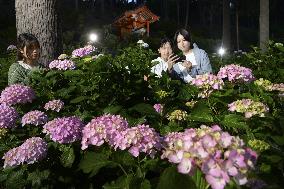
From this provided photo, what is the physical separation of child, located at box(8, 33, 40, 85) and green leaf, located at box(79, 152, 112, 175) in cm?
208

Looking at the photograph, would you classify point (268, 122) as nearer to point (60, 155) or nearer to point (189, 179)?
point (189, 179)

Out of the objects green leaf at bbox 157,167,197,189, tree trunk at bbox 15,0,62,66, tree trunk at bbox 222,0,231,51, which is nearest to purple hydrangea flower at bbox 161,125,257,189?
green leaf at bbox 157,167,197,189

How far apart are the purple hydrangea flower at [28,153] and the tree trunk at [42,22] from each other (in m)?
3.25

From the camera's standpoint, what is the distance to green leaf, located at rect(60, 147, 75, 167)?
2.71 metres

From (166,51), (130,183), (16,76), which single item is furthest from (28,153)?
(166,51)

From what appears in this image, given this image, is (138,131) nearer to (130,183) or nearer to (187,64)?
(130,183)

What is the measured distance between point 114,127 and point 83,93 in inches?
46.6

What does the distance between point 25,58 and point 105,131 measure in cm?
253

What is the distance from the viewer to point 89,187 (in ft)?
9.43

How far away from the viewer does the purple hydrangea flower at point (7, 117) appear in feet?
9.68

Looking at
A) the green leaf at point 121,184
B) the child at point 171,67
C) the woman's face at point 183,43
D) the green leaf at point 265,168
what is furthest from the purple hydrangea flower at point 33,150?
the woman's face at point 183,43

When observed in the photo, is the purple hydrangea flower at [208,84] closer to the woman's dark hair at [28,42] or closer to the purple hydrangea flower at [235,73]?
the purple hydrangea flower at [235,73]

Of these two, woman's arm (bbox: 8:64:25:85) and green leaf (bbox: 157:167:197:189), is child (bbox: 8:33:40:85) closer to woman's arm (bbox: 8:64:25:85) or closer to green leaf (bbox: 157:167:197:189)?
woman's arm (bbox: 8:64:25:85)

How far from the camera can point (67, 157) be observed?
108 inches
